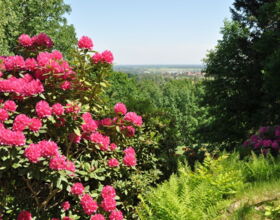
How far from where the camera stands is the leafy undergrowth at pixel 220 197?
13.8 ft

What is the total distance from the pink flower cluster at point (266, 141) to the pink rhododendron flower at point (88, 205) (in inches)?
196

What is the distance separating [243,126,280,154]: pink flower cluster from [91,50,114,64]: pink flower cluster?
485 cm

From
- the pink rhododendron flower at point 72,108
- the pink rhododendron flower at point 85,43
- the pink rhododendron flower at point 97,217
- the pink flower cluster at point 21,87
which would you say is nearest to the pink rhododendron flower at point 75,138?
the pink rhododendron flower at point 72,108

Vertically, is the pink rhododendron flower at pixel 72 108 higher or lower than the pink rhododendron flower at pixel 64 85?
lower

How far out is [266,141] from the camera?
8016 mm

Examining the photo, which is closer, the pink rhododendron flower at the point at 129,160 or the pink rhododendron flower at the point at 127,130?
the pink rhododendron flower at the point at 129,160

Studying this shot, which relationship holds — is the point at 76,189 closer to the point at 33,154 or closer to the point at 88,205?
the point at 88,205

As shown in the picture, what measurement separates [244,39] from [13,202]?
15768 mm

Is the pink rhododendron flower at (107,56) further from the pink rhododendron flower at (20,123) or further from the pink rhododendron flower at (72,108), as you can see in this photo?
the pink rhododendron flower at (20,123)

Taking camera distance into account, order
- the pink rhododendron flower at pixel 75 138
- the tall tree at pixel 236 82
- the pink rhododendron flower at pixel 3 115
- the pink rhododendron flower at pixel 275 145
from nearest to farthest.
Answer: the pink rhododendron flower at pixel 3 115 → the pink rhododendron flower at pixel 75 138 → the pink rhododendron flower at pixel 275 145 → the tall tree at pixel 236 82

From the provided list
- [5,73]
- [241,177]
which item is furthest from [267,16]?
[5,73]

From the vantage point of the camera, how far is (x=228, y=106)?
55.5 ft

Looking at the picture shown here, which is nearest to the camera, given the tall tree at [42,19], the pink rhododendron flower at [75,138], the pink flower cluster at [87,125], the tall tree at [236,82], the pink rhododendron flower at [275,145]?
the pink flower cluster at [87,125]

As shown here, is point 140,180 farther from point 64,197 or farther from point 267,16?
point 267,16
